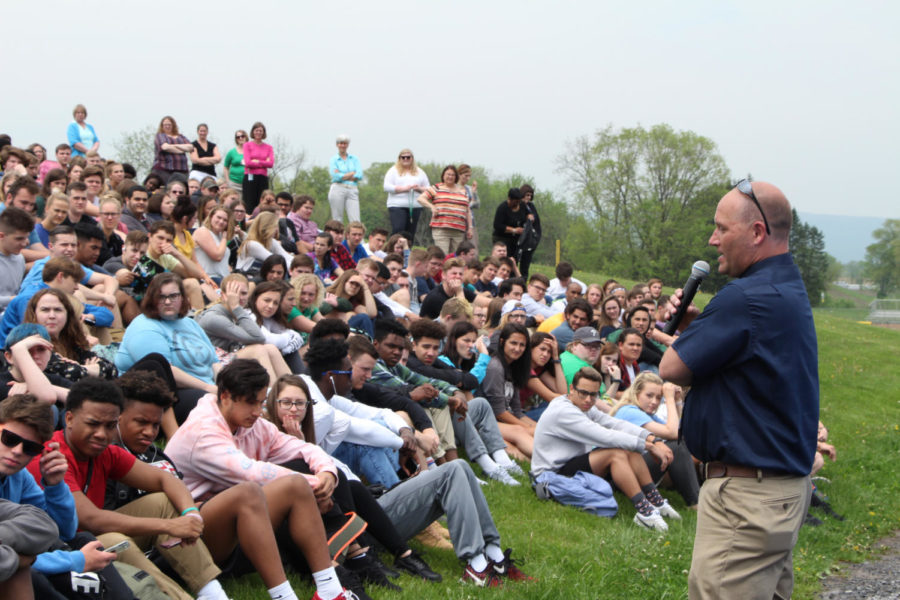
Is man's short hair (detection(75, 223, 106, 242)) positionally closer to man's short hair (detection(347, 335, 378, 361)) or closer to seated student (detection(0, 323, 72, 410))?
seated student (detection(0, 323, 72, 410))

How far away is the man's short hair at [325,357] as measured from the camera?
6.36 m

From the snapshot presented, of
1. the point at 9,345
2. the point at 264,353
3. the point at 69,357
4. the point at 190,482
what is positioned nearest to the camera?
the point at 190,482

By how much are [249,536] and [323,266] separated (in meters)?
7.16

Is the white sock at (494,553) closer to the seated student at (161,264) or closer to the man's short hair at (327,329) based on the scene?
the man's short hair at (327,329)

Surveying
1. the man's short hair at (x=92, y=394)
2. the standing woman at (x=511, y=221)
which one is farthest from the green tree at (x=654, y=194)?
the man's short hair at (x=92, y=394)

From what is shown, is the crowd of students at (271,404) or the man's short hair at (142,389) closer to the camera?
the crowd of students at (271,404)

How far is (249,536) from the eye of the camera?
4.27 meters

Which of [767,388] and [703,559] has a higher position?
[767,388]

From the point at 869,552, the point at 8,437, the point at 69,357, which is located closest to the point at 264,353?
the point at 69,357

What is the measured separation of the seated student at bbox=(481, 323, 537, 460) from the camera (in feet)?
27.6

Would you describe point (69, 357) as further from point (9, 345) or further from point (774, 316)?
point (774, 316)

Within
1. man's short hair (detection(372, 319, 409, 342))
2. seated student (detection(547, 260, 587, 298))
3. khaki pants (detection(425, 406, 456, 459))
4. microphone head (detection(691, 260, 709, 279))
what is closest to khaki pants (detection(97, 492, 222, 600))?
microphone head (detection(691, 260, 709, 279))

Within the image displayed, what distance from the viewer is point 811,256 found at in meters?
72.3

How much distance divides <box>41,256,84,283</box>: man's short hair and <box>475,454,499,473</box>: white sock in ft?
12.5
